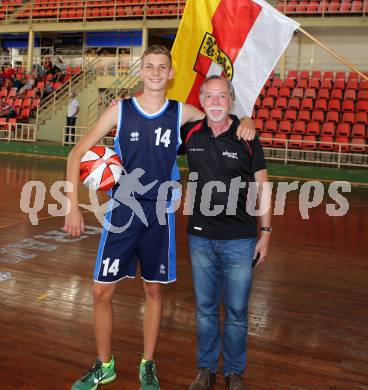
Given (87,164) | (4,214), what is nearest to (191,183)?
(87,164)

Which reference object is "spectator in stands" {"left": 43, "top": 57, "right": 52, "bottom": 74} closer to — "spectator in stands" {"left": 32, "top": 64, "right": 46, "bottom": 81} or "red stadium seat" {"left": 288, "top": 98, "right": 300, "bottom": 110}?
"spectator in stands" {"left": 32, "top": 64, "right": 46, "bottom": 81}

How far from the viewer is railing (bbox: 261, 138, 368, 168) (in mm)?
12141

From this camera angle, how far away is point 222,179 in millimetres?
2490

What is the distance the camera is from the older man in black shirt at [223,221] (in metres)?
2.47

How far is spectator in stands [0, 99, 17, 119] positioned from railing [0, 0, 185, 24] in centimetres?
496

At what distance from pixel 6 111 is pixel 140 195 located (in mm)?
16142

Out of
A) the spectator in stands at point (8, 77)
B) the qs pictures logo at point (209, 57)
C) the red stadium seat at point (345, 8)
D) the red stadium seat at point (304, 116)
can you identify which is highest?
the red stadium seat at point (345, 8)

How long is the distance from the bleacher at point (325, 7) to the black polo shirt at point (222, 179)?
47.3 feet

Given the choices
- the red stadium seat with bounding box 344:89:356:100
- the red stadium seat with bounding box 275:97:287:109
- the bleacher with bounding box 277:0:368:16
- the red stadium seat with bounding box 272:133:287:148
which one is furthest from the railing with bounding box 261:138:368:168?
the bleacher with bounding box 277:0:368:16

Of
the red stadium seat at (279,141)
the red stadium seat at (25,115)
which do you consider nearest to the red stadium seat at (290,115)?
the red stadium seat at (279,141)

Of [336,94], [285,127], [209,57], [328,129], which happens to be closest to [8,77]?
[285,127]

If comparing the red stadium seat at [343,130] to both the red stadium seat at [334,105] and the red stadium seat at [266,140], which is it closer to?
the red stadium seat at [334,105]

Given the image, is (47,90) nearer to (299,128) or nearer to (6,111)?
(6,111)

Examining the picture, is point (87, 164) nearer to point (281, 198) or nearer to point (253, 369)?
point (253, 369)
